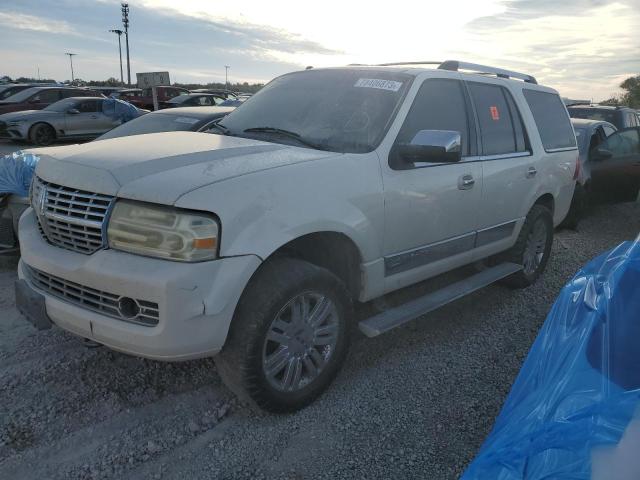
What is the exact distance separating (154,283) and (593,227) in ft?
24.3

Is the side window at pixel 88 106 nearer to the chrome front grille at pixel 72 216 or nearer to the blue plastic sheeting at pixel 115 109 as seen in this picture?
the blue plastic sheeting at pixel 115 109

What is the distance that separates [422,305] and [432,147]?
40.8 inches

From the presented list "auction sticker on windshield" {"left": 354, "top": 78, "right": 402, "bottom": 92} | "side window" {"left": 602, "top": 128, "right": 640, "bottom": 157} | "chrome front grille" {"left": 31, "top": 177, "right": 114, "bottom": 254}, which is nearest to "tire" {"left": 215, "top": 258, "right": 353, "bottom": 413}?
"chrome front grille" {"left": 31, "top": 177, "right": 114, "bottom": 254}

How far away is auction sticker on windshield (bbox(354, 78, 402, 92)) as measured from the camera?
356cm

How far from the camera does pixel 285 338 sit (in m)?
2.79

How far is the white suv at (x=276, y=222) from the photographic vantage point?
2.42 m

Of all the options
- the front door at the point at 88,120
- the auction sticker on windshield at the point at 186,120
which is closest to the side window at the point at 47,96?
the front door at the point at 88,120

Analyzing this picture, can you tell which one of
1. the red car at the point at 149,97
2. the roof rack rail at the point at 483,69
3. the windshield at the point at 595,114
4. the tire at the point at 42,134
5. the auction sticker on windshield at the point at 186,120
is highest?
the roof rack rail at the point at 483,69

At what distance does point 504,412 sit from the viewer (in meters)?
2.03

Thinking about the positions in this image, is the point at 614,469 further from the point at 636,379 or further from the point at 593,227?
the point at 593,227

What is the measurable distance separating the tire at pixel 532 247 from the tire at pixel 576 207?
228 cm

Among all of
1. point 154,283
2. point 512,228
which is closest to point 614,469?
point 154,283

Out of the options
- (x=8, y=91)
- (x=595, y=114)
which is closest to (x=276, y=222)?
(x=595, y=114)

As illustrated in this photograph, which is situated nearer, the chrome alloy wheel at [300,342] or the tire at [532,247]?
the chrome alloy wheel at [300,342]
